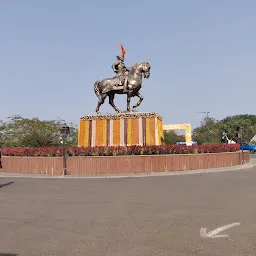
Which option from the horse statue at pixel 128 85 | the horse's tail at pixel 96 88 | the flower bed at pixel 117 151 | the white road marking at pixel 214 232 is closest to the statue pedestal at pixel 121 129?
the horse statue at pixel 128 85

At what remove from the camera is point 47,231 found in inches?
240

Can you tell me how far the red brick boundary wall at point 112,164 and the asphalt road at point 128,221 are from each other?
23.5 feet

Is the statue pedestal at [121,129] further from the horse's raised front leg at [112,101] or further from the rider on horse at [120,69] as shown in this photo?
the rider on horse at [120,69]

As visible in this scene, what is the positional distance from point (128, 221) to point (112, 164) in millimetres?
11942

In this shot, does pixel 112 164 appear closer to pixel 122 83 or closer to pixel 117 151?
pixel 117 151

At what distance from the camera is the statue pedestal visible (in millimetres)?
22531

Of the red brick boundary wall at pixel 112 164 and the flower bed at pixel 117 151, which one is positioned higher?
the flower bed at pixel 117 151

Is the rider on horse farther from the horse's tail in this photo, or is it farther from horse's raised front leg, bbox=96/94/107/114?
the horse's tail

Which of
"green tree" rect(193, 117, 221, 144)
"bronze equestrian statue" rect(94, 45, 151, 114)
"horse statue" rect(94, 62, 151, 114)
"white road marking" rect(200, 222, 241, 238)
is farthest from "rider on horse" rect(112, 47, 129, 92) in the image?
"green tree" rect(193, 117, 221, 144)

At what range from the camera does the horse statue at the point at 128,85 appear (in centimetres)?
2320

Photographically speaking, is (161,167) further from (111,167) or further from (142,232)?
(142,232)

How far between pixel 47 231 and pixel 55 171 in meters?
13.7

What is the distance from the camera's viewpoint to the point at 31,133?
4150 centimetres

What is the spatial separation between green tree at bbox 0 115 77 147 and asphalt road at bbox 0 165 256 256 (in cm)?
3051
